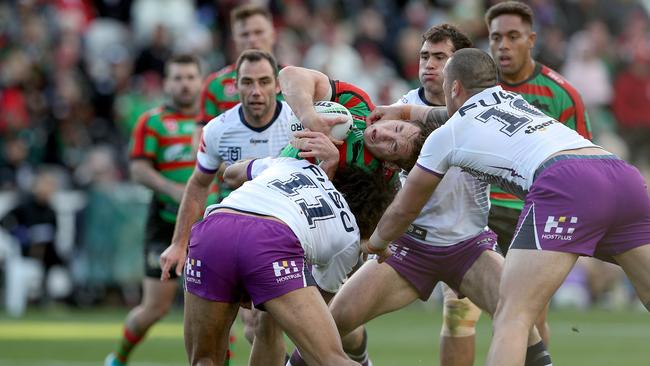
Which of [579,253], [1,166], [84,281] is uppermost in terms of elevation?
[579,253]

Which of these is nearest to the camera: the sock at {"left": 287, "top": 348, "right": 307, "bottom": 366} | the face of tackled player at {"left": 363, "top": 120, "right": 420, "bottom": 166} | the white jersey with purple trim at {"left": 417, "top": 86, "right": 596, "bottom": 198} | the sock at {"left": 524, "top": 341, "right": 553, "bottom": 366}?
the white jersey with purple trim at {"left": 417, "top": 86, "right": 596, "bottom": 198}

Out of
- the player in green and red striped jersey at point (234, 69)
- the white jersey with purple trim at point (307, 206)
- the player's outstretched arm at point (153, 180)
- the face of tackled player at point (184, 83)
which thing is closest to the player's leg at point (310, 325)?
the white jersey with purple trim at point (307, 206)

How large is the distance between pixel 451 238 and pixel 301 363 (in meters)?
1.33

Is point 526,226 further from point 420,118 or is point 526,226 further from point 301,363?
point 301,363

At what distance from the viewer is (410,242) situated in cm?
862

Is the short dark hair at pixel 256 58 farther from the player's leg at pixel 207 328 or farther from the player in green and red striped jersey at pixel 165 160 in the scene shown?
the player's leg at pixel 207 328

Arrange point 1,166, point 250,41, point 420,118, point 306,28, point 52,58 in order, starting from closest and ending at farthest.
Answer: point 420,118 < point 250,41 < point 1,166 < point 52,58 < point 306,28

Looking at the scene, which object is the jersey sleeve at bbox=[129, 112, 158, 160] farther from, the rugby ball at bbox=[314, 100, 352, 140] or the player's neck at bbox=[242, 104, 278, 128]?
the rugby ball at bbox=[314, 100, 352, 140]

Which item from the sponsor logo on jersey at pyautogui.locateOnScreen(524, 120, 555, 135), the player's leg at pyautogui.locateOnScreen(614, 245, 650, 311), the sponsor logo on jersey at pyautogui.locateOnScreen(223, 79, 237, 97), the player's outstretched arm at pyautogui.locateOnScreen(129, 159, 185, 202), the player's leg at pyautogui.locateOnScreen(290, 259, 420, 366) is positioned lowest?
the player's leg at pyautogui.locateOnScreen(290, 259, 420, 366)

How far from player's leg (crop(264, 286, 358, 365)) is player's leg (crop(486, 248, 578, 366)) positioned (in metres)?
0.86

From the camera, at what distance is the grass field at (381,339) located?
1274 cm

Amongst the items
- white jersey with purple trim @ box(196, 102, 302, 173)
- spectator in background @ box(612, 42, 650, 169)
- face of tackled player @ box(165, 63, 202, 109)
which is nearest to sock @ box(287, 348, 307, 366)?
white jersey with purple trim @ box(196, 102, 302, 173)

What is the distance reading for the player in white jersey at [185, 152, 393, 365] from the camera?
6898mm

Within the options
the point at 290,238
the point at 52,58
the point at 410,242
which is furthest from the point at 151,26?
the point at 290,238
